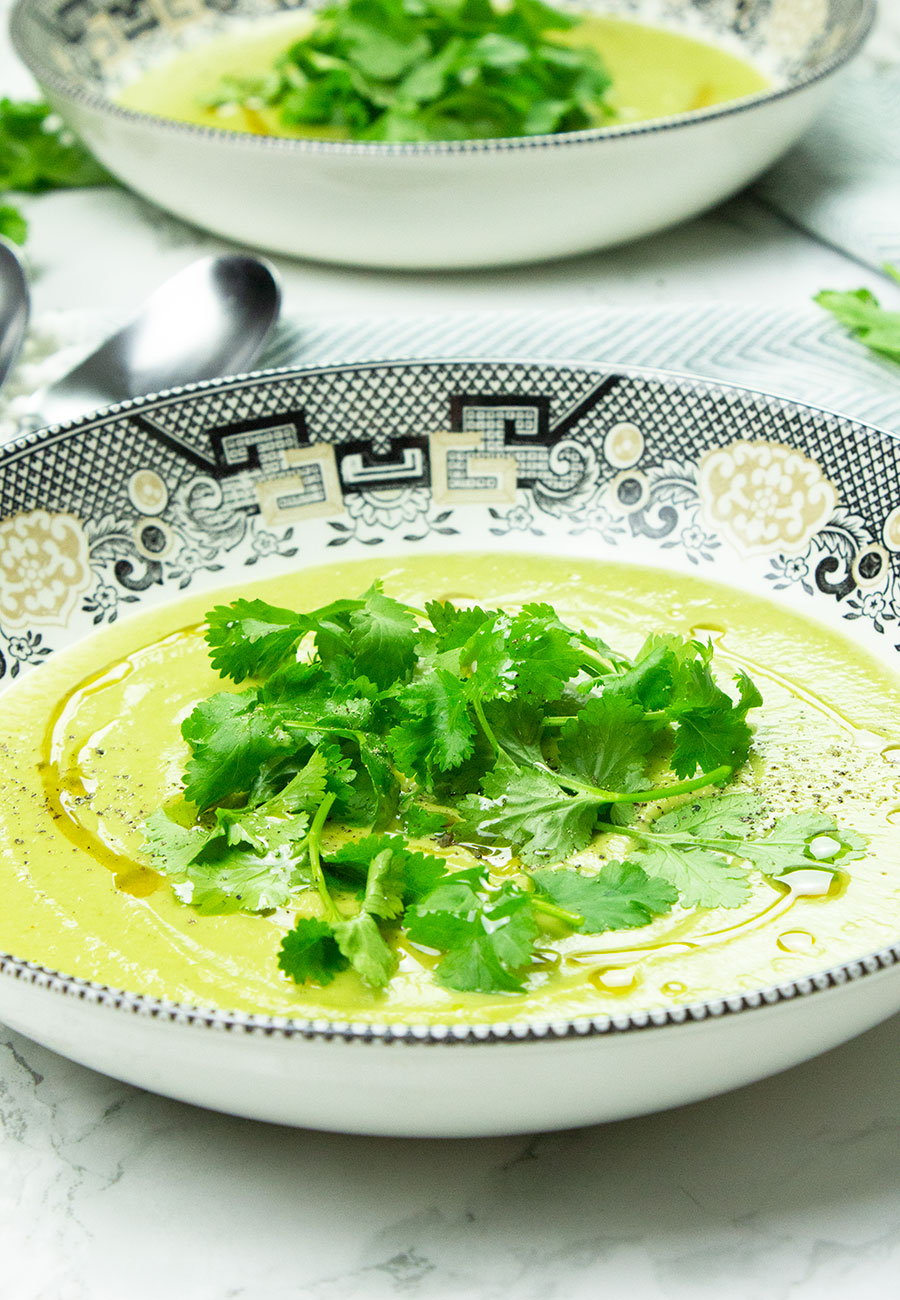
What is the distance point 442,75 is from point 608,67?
623 millimetres

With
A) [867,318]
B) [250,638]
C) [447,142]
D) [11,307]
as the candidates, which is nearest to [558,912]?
[250,638]

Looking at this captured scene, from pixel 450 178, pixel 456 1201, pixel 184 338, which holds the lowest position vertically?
pixel 456 1201

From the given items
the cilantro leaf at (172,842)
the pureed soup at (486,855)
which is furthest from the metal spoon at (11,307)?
the cilantro leaf at (172,842)

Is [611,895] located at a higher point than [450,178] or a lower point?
lower

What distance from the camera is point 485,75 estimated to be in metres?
2.90

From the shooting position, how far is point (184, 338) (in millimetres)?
2549

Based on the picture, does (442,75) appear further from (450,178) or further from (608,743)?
(608,743)

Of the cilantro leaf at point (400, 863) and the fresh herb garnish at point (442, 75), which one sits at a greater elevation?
the fresh herb garnish at point (442, 75)

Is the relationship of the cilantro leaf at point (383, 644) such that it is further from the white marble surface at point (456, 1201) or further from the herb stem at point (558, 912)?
the white marble surface at point (456, 1201)

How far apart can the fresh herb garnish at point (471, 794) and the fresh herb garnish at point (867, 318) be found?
3.36 ft

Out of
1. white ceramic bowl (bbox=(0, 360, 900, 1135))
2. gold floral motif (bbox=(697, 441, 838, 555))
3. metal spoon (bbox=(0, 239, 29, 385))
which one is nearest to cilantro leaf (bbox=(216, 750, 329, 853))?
white ceramic bowl (bbox=(0, 360, 900, 1135))

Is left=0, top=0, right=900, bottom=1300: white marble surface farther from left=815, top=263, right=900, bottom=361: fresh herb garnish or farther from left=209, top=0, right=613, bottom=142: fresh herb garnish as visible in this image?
left=209, top=0, right=613, bottom=142: fresh herb garnish

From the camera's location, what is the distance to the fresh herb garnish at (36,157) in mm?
3234

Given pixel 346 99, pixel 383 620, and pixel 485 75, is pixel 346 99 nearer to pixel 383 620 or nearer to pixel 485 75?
pixel 485 75
